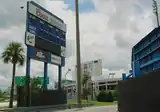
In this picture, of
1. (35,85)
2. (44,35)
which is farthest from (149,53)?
(35,85)

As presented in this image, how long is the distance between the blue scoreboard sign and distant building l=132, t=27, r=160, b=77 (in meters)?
14.9

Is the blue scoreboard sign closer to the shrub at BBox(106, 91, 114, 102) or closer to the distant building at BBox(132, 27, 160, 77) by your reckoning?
the distant building at BBox(132, 27, 160, 77)

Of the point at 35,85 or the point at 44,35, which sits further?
the point at 35,85

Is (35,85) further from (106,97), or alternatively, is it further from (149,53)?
(106,97)

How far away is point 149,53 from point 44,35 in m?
Answer: 20.6

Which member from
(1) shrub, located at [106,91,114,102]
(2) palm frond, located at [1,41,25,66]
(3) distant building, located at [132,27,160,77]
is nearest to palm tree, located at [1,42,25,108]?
(2) palm frond, located at [1,41,25,66]

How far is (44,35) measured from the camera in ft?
141

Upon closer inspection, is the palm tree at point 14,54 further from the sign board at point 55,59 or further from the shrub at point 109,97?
the shrub at point 109,97

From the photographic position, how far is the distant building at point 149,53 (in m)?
22.5

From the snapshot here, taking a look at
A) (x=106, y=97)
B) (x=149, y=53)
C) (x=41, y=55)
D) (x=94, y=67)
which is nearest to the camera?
(x=149, y=53)

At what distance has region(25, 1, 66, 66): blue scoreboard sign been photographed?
39.2 meters

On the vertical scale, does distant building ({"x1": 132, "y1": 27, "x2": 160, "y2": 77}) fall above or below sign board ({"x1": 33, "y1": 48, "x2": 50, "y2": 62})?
below

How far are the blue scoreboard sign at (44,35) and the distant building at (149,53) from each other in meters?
14.9

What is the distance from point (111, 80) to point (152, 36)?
110001 millimetres
